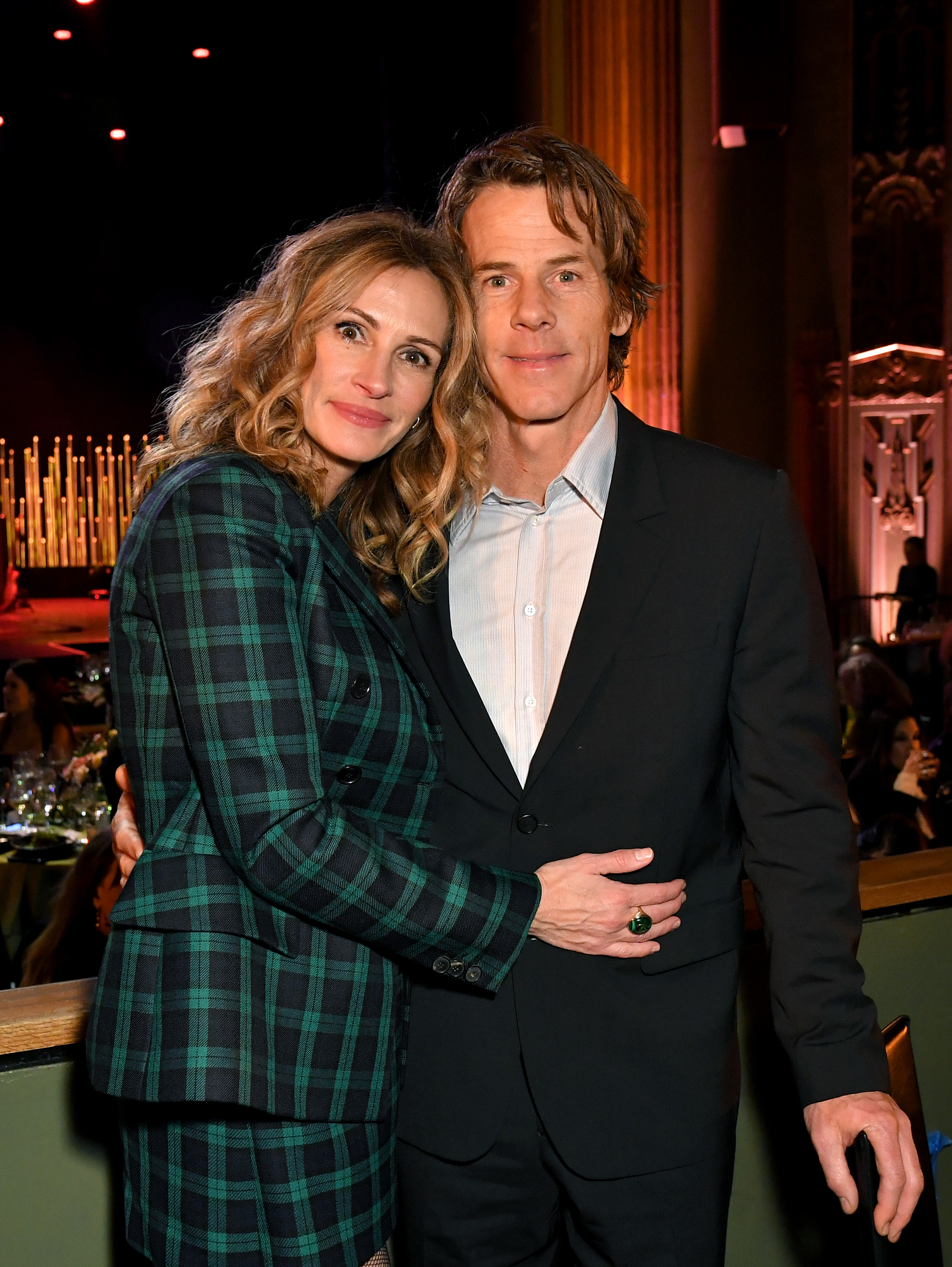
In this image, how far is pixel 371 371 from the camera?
4.96 ft

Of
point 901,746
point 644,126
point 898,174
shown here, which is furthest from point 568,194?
point 898,174

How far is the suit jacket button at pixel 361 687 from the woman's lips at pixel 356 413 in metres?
0.33

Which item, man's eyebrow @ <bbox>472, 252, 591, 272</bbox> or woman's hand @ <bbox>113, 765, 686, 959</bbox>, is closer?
woman's hand @ <bbox>113, 765, 686, 959</bbox>

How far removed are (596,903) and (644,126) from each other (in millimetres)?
6629

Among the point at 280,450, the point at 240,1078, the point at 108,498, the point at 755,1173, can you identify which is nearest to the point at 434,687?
the point at 280,450

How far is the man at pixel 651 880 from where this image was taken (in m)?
1.40

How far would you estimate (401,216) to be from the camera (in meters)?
1.59

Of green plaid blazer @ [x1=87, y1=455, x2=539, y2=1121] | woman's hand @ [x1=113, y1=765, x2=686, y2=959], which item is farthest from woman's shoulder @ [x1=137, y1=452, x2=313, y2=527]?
woman's hand @ [x1=113, y1=765, x2=686, y2=959]

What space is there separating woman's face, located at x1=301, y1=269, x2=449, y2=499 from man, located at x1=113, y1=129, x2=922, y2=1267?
25cm

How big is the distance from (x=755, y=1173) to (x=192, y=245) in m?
14.0

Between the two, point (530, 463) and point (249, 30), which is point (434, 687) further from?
point (249, 30)

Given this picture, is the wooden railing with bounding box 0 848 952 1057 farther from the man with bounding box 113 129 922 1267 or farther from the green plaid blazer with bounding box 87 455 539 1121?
the man with bounding box 113 129 922 1267

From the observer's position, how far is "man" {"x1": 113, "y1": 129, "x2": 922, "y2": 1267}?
1402 millimetres

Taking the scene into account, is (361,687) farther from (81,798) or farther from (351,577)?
(81,798)
